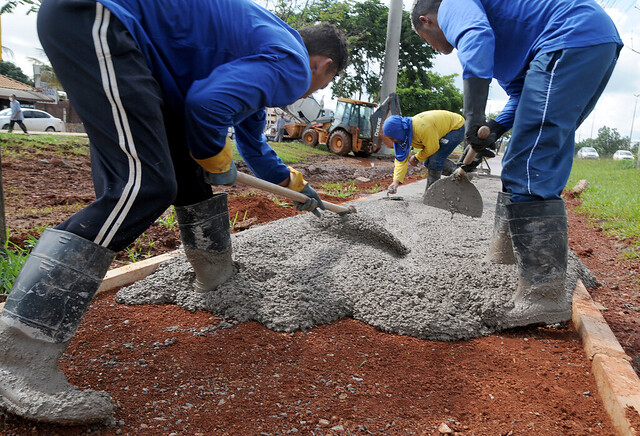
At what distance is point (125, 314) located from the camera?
1898 mm

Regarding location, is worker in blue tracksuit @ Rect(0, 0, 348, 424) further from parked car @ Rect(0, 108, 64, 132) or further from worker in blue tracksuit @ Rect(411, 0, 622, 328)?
parked car @ Rect(0, 108, 64, 132)

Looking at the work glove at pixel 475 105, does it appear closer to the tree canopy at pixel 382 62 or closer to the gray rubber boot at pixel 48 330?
the gray rubber boot at pixel 48 330

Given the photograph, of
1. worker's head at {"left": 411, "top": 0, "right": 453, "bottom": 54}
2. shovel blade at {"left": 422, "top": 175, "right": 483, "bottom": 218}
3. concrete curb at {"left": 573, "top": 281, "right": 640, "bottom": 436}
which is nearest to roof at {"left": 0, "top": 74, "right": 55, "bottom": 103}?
shovel blade at {"left": 422, "top": 175, "right": 483, "bottom": 218}

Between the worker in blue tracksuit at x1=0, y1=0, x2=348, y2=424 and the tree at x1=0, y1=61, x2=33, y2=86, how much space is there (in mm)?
55411

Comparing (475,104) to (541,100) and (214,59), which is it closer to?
(541,100)

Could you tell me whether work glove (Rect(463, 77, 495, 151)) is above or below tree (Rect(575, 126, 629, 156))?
above

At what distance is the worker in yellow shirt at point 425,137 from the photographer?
5445 millimetres

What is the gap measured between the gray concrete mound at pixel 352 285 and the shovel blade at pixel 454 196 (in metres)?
0.74

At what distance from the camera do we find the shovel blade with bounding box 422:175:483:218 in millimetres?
3613

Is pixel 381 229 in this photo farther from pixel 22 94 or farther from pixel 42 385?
pixel 22 94

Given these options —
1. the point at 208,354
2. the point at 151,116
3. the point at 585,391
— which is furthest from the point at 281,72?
the point at 585,391

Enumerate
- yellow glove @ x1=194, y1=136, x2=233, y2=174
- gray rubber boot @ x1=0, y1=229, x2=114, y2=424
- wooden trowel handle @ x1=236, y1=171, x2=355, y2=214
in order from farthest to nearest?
wooden trowel handle @ x1=236, y1=171, x2=355, y2=214 < yellow glove @ x1=194, y1=136, x2=233, y2=174 < gray rubber boot @ x1=0, y1=229, x2=114, y2=424

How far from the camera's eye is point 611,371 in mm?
1512

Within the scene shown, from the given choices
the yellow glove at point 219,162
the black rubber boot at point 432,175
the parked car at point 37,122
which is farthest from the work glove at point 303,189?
the parked car at point 37,122
